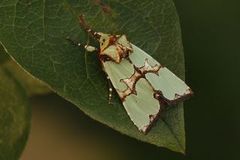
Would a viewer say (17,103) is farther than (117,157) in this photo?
No

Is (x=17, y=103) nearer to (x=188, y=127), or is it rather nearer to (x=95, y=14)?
(x=95, y=14)

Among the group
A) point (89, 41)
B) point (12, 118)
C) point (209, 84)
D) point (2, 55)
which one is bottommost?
point (209, 84)

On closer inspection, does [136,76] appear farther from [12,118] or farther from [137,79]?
[12,118]

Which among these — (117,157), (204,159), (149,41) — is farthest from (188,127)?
(149,41)

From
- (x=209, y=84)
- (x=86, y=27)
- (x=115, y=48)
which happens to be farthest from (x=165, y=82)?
(x=209, y=84)

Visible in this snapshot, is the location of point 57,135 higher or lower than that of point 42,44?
lower

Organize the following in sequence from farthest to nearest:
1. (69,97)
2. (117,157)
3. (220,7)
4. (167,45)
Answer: (117,157), (220,7), (167,45), (69,97)
